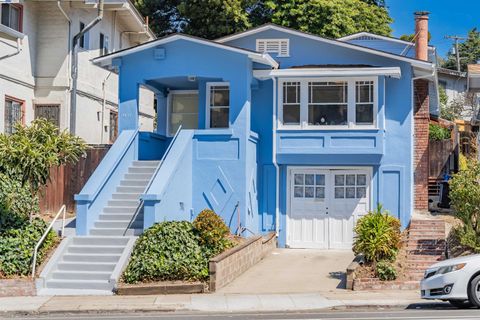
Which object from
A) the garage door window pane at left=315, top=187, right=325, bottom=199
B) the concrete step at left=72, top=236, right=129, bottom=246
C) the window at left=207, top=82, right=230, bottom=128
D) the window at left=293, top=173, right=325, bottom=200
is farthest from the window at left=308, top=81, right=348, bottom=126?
the concrete step at left=72, top=236, right=129, bottom=246

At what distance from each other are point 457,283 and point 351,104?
9644mm

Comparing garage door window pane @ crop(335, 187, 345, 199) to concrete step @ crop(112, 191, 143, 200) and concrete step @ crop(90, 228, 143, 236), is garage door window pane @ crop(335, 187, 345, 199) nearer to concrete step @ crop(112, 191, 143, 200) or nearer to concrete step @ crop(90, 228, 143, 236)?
concrete step @ crop(112, 191, 143, 200)

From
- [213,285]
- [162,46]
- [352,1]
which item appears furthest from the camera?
[352,1]

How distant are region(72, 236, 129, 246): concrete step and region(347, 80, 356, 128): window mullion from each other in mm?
7880

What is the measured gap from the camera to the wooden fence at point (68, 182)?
23141mm

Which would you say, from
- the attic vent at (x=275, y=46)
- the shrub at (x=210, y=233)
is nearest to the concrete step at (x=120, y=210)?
the shrub at (x=210, y=233)

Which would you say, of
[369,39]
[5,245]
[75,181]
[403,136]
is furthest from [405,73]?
[5,245]

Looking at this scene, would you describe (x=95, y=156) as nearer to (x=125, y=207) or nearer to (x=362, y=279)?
(x=125, y=207)

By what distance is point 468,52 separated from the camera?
209 feet

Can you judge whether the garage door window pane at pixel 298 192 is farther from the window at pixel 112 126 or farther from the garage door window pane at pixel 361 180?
the window at pixel 112 126

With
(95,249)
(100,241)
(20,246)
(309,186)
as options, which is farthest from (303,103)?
(20,246)

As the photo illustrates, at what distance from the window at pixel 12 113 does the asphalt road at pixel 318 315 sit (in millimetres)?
12028

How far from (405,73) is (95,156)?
32.8 feet

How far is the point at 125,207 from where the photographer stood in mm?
18719
